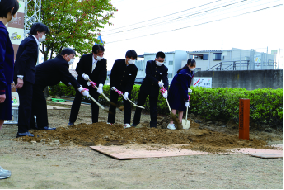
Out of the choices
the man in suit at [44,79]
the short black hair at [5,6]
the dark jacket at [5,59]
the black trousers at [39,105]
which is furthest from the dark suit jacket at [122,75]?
the short black hair at [5,6]

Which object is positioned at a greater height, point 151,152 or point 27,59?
point 27,59

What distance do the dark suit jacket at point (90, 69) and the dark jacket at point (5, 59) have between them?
332 centimetres

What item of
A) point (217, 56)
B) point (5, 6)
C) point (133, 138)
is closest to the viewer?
point (5, 6)

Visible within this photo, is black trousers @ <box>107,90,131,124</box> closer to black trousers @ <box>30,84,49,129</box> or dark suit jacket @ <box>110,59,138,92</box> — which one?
dark suit jacket @ <box>110,59,138,92</box>

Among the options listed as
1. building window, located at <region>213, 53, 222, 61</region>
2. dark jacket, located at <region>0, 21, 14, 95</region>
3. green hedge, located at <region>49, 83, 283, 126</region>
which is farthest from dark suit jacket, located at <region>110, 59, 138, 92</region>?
building window, located at <region>213, 53, 222, 61</region>

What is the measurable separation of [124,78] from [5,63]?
375 cm

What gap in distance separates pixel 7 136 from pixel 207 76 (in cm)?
1916

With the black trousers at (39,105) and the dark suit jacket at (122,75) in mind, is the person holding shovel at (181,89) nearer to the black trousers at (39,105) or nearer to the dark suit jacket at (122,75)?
the dark suit jacket at (122,75)

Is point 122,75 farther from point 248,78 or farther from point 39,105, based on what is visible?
point 248,78

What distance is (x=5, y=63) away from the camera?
3123 millimetres

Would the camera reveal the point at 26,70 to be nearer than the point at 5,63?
No

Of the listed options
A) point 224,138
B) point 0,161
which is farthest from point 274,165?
point 0,161

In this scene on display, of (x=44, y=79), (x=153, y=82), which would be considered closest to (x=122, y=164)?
(x=44, y=79)

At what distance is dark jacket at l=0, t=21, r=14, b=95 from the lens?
2.84m
